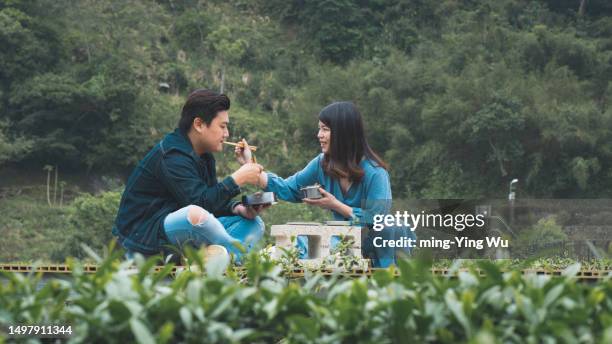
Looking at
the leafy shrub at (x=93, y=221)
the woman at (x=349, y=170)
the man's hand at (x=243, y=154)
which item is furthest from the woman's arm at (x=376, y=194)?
the leafy shrub at (x=93, y=221)

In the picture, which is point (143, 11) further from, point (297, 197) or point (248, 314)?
point (248, 314)

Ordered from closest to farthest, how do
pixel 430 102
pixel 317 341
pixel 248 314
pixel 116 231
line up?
pixel 317 341
pixel 248 314
pixel 116 231
pixel 430 102

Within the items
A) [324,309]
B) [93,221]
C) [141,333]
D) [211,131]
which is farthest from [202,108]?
[93,221]

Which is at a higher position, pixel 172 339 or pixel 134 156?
pixel 134 156

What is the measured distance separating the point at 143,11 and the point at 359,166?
3062 centimetres

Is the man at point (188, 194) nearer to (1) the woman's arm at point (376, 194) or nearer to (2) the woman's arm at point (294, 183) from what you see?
(2) the woman's arm at point (294, 183)

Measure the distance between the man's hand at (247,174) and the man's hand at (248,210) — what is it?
94mm

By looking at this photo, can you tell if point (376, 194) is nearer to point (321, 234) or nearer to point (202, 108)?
point (321, 234)

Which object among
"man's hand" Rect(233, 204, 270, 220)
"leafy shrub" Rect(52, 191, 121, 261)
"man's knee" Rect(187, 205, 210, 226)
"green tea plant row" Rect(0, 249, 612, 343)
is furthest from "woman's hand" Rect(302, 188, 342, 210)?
"leafy shrub" Rect(52, 191, 121, 261)

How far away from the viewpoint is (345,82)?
32812 mm

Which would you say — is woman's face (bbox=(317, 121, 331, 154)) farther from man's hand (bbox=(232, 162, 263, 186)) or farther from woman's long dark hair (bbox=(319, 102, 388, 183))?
man's hand (bbox=(232, 162, 263, 186))

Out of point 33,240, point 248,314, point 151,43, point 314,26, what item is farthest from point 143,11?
point 248,314

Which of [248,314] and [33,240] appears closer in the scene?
[248,314]

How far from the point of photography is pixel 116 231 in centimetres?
411
